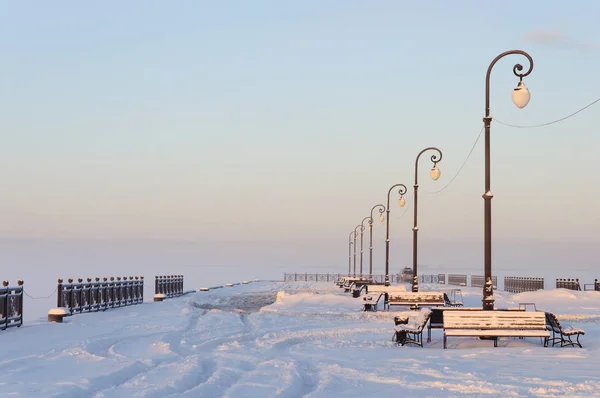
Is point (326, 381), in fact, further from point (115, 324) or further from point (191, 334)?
point (115, 324)

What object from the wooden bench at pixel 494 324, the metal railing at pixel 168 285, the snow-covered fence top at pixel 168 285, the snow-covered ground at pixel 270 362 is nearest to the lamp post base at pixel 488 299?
the snow-covered ground at pixel 270 362

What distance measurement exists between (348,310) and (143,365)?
62.7 ft

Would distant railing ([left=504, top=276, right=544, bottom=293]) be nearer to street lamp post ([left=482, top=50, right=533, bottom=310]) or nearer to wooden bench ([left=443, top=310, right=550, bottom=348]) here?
street lamp post ([left=482, top=50, right=533, bottom=310])

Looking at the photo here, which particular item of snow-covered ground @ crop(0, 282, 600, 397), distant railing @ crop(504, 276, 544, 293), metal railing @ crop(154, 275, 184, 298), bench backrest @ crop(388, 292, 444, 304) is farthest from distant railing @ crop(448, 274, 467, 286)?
snow-covered ground @ crop(0, 282, 600, 397)

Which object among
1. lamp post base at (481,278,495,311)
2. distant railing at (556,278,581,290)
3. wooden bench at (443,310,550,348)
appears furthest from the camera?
distant railing at (556,278,581,290)

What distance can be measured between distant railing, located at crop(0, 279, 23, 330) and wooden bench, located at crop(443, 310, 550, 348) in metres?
12.2

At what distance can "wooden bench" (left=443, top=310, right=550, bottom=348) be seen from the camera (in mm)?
17781

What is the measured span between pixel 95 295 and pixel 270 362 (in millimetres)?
17367

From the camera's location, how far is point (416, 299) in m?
31.0

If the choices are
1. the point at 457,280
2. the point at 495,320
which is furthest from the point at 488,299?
the point at 457,280

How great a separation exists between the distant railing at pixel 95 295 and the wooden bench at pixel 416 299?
12256 mm

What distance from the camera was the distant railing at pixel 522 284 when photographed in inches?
2088

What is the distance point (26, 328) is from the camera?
68.8ft

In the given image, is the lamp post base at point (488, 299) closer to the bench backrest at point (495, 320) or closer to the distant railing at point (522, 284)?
the bench backrest at point (495, 320)
